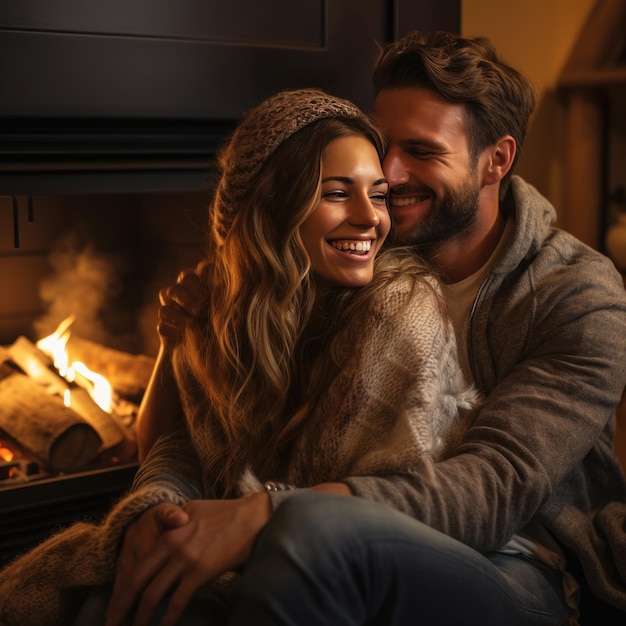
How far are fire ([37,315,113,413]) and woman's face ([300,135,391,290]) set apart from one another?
83cm


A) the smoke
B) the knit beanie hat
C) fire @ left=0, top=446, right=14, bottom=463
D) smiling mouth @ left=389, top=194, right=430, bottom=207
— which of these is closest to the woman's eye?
the knit beanie hat

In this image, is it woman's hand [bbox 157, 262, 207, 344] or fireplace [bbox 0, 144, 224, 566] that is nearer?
woman's hand [bbox 157, 262, 207, 344]

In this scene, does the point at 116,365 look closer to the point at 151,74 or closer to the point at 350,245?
the point at 151,74

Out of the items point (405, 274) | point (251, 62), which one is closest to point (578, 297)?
point (405, 274)

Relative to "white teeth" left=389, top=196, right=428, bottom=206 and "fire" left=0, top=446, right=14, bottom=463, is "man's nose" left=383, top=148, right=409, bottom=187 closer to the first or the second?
"white teeth" left=389, top=196, right=428, bottom=206

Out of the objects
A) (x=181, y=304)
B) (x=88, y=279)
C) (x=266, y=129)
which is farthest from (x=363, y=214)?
(x=88, y=279)

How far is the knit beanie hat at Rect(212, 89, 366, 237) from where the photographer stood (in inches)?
57.7

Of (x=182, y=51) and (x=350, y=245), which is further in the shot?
(x=182, y=51)

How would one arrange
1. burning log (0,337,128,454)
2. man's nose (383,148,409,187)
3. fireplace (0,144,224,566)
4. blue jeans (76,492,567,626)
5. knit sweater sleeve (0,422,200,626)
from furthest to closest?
burning log (0,337,128,454), fireplace (0,144,224,566), man's nose (383,148,409,187), knit sweater sleeve (0,422,200,626), blue jeans (76,492,567,626)

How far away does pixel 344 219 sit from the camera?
1479 mm

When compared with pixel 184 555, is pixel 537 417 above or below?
above

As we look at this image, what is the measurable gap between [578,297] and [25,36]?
1.07m

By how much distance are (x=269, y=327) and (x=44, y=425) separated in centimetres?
69

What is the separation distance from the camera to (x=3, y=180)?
176 centimetres
